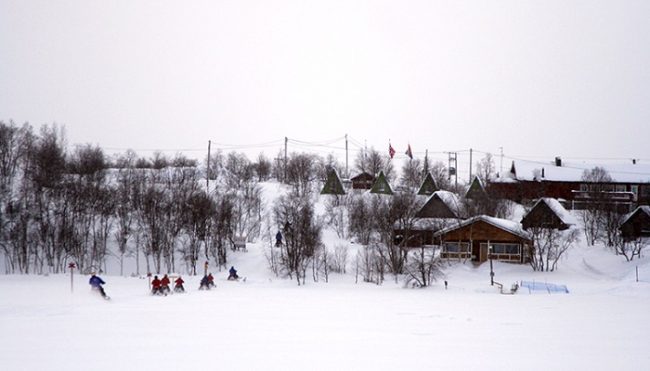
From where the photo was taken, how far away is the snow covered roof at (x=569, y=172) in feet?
224

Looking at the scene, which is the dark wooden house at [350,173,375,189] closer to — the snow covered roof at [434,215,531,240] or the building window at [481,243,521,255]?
the snow covered roof at [434,215,531,240]

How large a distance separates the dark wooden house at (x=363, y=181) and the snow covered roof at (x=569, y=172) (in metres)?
18.2

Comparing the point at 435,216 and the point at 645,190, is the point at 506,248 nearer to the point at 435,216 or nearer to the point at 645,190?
the point at 435,216

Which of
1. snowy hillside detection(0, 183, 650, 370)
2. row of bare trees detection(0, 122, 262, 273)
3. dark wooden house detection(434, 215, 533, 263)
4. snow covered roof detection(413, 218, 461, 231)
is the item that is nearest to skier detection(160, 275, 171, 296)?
snowy hillside detection(0, 183, 650, 370)

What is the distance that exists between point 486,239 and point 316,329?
2831cm

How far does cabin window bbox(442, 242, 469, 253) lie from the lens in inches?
1627

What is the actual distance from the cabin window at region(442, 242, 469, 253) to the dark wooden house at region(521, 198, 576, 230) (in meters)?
5.47

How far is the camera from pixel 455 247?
136 ft

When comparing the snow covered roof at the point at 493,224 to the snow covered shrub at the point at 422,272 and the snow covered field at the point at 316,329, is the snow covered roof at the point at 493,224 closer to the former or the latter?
the snow covered shrub at the point at 422,272

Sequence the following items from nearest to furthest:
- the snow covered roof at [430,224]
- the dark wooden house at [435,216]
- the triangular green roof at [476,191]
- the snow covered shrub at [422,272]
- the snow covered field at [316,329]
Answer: the snow covered field at [316,329], the snow covered shrub at [422,272], the snow covered roof at [430,224], the dark wooden house at [435,216], the triangular green roof at [476,191]

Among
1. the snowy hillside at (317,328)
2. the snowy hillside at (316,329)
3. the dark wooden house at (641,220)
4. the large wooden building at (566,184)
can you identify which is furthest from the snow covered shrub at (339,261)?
the large wooden building at (566,184)

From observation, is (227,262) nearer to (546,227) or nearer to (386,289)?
(386,289)

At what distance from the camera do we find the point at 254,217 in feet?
170

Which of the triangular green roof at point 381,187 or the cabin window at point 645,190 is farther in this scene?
the cabin window at point 645,190
